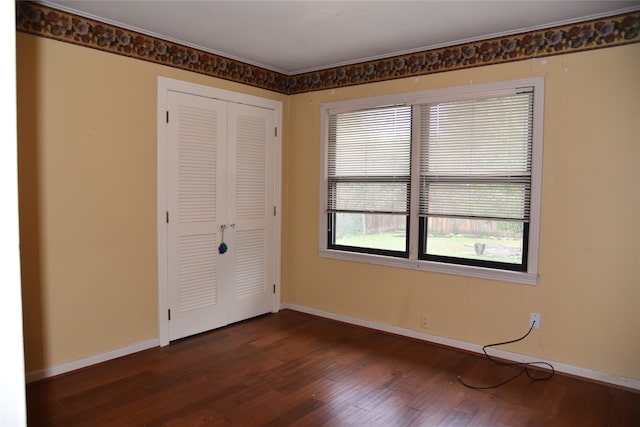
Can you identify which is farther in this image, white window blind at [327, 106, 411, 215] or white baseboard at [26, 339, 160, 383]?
white window blind at [327, 106, 411, 215]

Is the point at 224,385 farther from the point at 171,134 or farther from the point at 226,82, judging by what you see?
the point at 226,82

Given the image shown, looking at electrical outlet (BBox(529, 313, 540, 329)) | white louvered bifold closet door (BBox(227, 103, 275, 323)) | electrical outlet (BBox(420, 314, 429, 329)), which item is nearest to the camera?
electrical outlet (BBox(529, 313, 540, 329))

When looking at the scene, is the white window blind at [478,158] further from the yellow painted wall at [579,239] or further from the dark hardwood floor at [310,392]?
the dark hardwood floor at [310,392]

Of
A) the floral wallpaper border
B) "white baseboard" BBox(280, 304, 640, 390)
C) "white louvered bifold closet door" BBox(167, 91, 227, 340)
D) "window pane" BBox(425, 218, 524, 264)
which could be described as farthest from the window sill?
the floral wallpaper border

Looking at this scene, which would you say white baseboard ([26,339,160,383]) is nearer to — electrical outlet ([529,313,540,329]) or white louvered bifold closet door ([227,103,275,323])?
white louvered bifold closet door ([227,103,275,323])

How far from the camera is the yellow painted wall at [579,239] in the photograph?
3.00 meters

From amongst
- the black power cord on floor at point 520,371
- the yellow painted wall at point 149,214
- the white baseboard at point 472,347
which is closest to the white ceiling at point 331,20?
the yellow painted wall at point 149,214

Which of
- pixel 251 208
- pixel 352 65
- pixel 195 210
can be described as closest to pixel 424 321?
pixel 251 208

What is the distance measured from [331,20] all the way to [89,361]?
3.15 metres

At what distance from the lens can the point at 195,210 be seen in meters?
3.93

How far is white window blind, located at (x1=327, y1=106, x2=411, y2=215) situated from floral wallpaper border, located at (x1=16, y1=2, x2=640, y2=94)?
0.39m

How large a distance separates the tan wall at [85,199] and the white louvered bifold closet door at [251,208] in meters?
0.81

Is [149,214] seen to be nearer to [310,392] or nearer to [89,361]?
[89,361]

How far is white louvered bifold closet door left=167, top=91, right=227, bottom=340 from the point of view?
3.77 m
